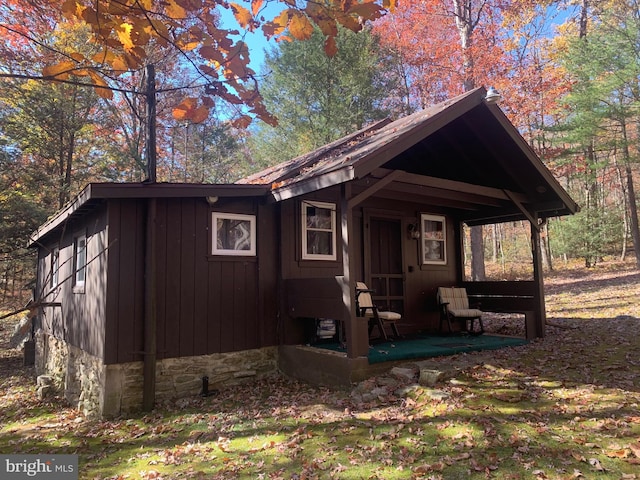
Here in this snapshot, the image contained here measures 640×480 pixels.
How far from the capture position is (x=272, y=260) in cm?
691

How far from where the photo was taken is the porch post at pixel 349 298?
5312mm

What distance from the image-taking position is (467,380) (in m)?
4.95

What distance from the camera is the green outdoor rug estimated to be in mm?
5812

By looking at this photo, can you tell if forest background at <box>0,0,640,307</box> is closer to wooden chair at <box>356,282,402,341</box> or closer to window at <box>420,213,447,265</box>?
window at <box>420,213,447,265</box>

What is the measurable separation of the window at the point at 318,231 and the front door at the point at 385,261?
710mm

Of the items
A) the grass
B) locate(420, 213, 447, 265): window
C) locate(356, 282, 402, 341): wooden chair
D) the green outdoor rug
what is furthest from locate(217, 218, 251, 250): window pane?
locate(420, 213, 447, 265): window

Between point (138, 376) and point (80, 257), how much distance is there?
292 cm

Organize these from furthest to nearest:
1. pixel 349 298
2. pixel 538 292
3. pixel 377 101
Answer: pixel 377 101
pixel 538 292
pixel 349 298

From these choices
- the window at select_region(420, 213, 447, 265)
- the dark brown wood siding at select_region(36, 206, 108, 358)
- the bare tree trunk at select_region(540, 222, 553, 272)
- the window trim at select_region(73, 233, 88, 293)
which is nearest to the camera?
the dark brown wood siding at select_region(36, 206, 108, 358)

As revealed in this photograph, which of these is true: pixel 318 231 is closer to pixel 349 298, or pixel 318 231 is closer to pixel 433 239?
pixel 349 298

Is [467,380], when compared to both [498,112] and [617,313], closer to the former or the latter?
[498,112]

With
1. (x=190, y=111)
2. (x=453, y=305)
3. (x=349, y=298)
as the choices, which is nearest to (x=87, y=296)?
(x=349, y=298)

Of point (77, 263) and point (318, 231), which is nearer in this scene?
point (318, 231)

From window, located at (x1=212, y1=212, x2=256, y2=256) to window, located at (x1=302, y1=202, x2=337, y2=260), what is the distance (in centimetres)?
88
